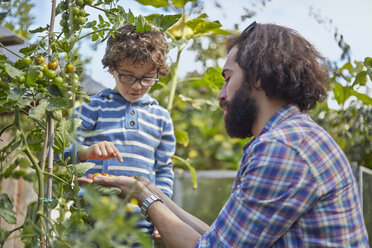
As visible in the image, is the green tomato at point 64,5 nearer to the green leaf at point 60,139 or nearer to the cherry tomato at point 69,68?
the cherry tomato at point 69,68

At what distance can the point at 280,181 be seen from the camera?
1.07m

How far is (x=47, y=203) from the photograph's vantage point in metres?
1.01

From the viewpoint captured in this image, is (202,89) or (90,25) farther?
(202,89)

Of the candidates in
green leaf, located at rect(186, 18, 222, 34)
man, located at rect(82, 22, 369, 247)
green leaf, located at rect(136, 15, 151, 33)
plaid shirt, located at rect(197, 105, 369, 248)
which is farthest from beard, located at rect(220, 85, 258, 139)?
green leaf, located at rect(186, 18, 222, 34)

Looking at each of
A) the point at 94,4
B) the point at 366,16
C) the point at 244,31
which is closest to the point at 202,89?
the point at 366,16

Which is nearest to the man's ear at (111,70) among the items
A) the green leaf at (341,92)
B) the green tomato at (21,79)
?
the green tomato at (21,79)

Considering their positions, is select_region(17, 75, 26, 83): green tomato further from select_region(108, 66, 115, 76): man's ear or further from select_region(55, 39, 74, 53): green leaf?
select_region(108, 66, 115, 76): man's ear

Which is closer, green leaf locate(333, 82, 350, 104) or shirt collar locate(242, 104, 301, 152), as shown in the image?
shirt collar locate(242, 104, 301, 152)

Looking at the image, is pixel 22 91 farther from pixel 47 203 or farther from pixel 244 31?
pixel 244 31

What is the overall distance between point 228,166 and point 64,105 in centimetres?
303

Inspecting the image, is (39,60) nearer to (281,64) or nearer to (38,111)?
(38,111)

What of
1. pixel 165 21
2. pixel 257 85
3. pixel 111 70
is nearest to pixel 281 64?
pixel 257 85

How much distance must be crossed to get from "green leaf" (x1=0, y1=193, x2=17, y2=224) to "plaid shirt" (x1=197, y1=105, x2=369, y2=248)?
47cm

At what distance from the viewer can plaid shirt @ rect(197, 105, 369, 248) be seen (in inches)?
41.8
